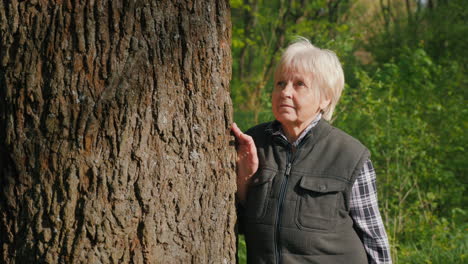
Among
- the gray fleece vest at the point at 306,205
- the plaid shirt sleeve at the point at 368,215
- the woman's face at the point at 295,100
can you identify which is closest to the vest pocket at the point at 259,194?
the gray fleece vest at the point at 306,205

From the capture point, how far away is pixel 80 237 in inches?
68.5

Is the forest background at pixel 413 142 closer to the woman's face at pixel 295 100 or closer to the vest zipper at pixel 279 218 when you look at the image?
the vest zipper at pixel 279 218

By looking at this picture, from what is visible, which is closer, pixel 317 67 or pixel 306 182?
pixel 306 182

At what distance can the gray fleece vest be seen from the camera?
2.15m

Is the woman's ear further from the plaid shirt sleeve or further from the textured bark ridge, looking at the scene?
the textured bark ridge

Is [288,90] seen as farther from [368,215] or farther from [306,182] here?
[368,215]

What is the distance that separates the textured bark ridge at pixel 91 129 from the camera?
1.73 m

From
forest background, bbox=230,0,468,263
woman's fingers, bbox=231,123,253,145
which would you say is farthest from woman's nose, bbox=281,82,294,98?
forest background, bbox=230,0,468,263

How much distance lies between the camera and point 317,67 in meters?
2.31

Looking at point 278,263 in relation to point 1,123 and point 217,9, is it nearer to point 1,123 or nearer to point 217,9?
point 217,9

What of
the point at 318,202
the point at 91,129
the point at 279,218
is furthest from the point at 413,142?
the point at 91,129

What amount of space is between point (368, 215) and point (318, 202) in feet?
0.92

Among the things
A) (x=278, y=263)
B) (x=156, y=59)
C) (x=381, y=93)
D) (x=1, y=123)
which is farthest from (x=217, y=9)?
(x=381, y=93)

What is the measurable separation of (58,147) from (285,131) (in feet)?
3.59
